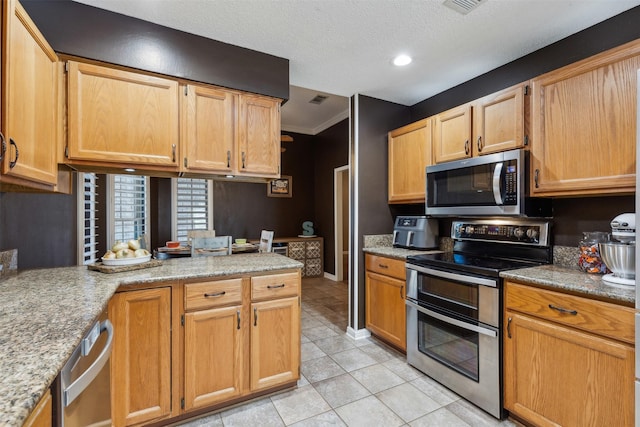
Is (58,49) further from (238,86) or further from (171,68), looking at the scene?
(238,86)

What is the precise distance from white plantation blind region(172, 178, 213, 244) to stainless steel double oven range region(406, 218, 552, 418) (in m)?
3.83

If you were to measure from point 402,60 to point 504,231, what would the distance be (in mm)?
1554

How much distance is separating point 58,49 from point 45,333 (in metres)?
1.68

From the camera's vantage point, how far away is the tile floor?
1824 millimetres

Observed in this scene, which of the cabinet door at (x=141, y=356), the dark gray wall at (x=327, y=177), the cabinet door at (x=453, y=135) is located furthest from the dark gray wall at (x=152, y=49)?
the dark gray wall at (x=327, y=177)

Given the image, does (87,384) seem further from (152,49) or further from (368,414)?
(152,49)

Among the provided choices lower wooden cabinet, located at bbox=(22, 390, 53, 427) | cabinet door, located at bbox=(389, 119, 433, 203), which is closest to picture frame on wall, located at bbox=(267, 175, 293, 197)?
cabinet door, located at bbox=(389, 119, 433, 203)

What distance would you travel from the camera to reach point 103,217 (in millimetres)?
3484

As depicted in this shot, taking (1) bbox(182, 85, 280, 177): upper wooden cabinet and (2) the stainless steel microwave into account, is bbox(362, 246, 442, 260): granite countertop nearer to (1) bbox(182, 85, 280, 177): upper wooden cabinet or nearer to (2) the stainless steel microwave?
(2) the stainless steel microwave

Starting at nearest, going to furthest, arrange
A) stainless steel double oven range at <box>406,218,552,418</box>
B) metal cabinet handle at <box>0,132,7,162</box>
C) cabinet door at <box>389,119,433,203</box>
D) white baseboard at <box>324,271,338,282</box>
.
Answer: metal cabinet handle at <box>0,132,7,162</box>, stainless steel double oven range at <box>406,218,552,418</box>, cabinet door at <box>389,119,433,203</box>, white baseboard at <box>324,271,338,282</box>

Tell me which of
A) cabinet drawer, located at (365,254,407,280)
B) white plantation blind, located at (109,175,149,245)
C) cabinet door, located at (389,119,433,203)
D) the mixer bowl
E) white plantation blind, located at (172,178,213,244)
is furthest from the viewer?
white plantation blind, located at (172,178,213,244)

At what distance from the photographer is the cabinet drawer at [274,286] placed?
1.96 m

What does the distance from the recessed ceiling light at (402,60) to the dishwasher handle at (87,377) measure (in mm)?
2505

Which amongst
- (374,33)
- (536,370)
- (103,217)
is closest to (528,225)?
(536,370)
